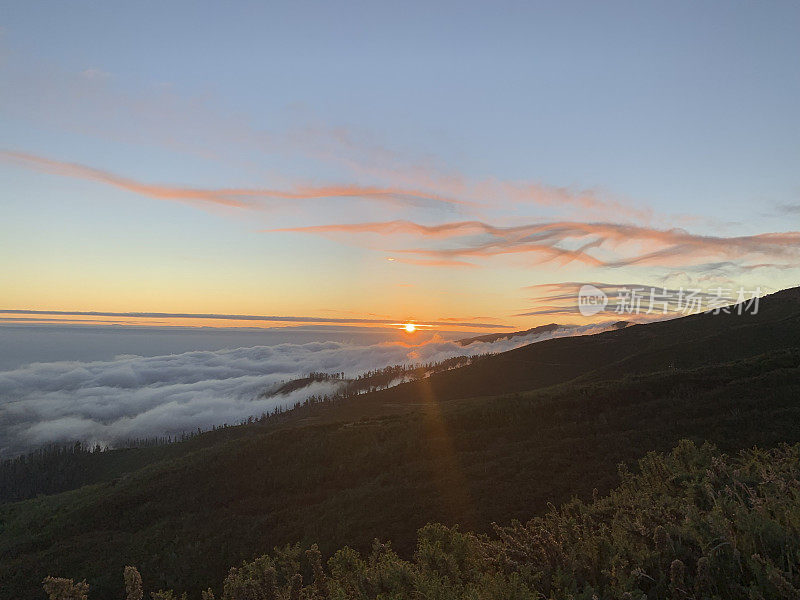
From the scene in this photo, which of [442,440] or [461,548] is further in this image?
[442,440]

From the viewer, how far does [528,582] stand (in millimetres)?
6766

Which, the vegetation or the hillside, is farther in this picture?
the hillside

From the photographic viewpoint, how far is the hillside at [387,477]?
29.8 m

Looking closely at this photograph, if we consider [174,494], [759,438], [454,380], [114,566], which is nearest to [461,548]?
[759,438]

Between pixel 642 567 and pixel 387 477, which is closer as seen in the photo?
pixel 642 567

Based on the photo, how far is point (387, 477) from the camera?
42375 mm

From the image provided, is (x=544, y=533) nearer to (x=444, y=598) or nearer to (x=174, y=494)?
(x=444, y=598)

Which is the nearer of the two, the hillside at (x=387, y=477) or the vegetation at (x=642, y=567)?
the vegetation at (x=642, y=567)

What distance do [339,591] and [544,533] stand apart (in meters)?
3.73

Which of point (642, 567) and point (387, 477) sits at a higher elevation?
point (642, 567)

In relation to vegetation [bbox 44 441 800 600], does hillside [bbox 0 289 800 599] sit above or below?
below

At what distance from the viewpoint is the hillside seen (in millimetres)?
29781

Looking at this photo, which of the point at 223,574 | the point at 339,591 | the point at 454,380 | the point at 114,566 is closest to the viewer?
the point at 339,591

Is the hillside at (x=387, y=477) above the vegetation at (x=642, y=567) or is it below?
below
